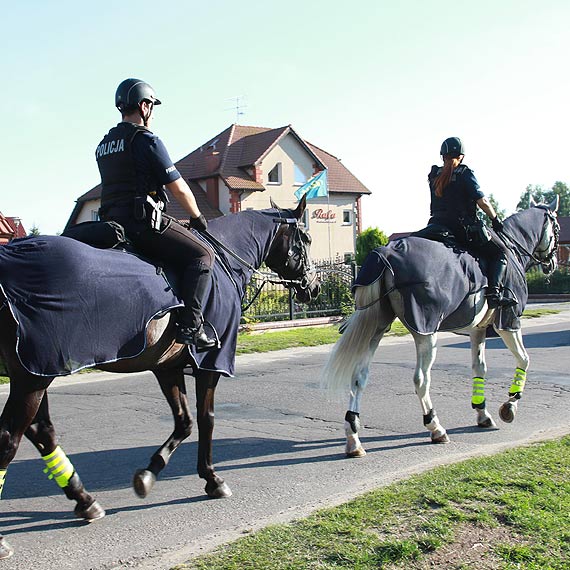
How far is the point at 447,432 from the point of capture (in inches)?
326

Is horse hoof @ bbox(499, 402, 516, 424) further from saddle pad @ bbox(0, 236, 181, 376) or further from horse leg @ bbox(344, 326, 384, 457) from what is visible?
saddle pad @ bbox(0, 236, 181, 376)

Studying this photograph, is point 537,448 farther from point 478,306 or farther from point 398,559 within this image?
point 398,559

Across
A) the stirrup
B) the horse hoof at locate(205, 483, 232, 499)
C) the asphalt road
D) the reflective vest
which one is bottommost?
the asphalt road

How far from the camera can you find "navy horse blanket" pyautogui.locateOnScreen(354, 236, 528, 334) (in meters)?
7.58

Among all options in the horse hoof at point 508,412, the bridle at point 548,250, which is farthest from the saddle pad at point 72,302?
the bridle at point 548,250

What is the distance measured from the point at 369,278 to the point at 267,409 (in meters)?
2.95

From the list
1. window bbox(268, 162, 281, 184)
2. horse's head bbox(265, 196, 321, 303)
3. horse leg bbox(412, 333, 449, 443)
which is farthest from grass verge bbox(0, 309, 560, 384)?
window bbox(268, 162, 281, 184)

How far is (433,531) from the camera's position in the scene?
15.5 feet

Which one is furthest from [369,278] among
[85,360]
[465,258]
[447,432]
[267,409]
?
[85,360]

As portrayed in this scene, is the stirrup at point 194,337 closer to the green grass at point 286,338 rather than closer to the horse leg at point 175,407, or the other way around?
the horse leg at point 175,407

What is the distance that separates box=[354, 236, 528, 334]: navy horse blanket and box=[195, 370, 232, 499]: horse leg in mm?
2462

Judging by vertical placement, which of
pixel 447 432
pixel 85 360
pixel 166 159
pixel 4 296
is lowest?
pixel 447 432

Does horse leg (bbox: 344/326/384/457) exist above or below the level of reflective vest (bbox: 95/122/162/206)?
below

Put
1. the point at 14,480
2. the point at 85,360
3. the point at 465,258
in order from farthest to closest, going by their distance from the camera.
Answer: the point at 465,258 → the point at 14,480 → the point at 85,360
